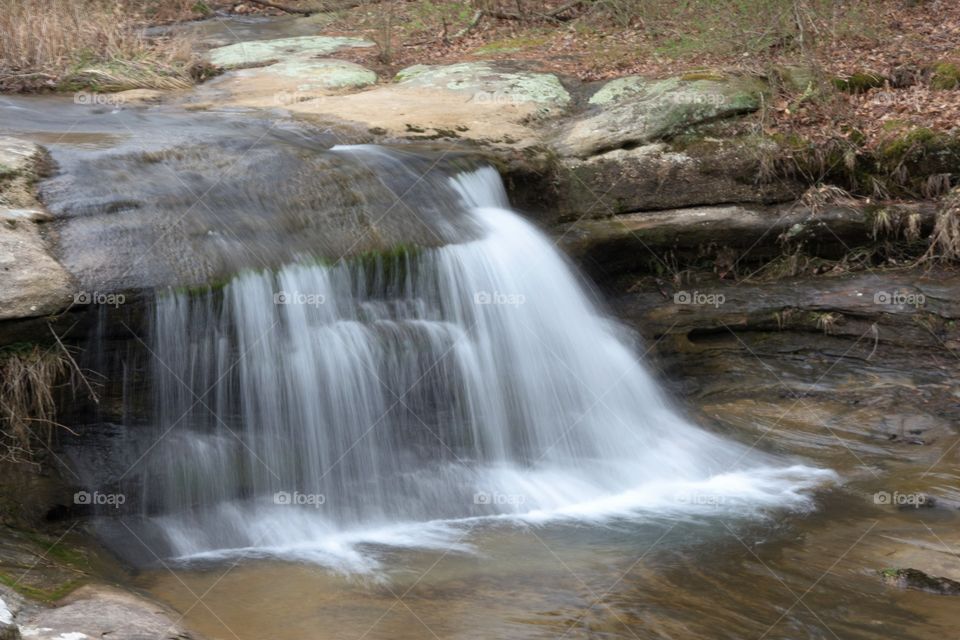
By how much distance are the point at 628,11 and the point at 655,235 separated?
17.4ft

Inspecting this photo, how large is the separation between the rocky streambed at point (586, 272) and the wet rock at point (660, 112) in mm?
30

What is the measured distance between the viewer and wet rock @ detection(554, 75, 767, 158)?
9.01 meters

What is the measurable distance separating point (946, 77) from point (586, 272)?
4134mm

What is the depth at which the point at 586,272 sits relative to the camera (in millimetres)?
8445

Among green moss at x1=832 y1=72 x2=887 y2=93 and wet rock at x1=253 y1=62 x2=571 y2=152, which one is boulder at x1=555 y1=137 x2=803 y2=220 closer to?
wet rock at x1=253 y1=62 x2=571 y2=152

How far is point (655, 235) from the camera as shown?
28.0 feet

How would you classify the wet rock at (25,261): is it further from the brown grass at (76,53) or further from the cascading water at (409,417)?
the brown grass at (76,53)

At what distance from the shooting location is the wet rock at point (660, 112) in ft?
29.6

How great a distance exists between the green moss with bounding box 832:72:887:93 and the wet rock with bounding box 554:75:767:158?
78 centimetres

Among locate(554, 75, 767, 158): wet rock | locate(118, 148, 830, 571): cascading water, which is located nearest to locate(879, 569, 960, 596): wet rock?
locate(118, 148, 830, 571): cascading water

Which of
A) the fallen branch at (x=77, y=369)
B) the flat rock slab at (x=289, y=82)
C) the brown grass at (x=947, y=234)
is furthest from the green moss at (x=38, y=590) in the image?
the brown grass at (x=947, y=234)

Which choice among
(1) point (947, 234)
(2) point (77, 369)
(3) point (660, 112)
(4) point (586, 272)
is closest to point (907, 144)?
(1) point (947, 234)

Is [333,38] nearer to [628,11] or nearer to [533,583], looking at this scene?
[628,11]

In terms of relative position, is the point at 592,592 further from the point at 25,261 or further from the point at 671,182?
the point at 671,182
